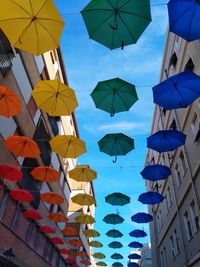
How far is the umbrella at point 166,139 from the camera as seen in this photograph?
1245cm

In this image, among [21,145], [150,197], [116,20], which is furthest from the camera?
[150,197]

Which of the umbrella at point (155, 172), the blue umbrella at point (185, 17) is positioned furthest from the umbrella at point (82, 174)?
the blue umbrella at point (185, 17)

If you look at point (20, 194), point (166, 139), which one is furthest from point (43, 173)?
point (166, 139)

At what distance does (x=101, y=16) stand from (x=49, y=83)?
12.0ft

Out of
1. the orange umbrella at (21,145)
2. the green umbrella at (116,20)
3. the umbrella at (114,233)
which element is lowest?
the orange umbrella at (21,145)

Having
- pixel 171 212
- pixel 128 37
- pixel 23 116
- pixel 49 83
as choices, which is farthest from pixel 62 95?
pixel 171 212

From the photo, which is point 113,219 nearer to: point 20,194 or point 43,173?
point 43,173

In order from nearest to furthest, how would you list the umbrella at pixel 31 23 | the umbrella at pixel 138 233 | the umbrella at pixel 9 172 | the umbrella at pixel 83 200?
the umbrella at pixel 31 23 < the umbrella at pixel 9 172 < the umbrella at pixel 83 200 < the umbrella at pixel 138 233

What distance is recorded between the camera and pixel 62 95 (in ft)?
36.6

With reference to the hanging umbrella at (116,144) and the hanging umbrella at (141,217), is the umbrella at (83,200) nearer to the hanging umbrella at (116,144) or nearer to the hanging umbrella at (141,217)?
the hanging umbrella at (141,217)

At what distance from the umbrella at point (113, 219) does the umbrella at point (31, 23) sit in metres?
17.3

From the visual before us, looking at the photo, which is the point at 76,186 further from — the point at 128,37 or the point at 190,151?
the point at 128,37

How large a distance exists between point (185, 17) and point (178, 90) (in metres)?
2.81

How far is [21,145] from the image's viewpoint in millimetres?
12039
